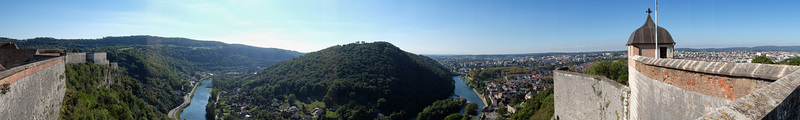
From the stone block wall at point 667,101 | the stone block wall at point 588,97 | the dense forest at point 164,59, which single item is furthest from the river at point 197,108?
the stone block wall at point 667,101

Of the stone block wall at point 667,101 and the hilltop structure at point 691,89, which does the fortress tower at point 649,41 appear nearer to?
the hilltop structure at point 691,89

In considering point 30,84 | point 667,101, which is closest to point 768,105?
point 667,101

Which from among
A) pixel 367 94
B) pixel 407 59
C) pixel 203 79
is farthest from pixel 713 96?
pixel 203 79

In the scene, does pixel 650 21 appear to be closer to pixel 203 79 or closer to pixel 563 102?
pixel 563 102

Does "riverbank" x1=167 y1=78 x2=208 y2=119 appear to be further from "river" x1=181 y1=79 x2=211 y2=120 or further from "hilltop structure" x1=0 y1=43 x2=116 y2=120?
"hilltop structure" x1=0 y1=43 x2=116 y2=120

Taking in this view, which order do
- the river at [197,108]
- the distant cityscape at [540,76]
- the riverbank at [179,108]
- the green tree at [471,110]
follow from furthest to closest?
1. the river at [197,108]
2. the green tree at [471,110]
3. the riverbank at [179,108]
4. the distant cityscape at [540,76]
